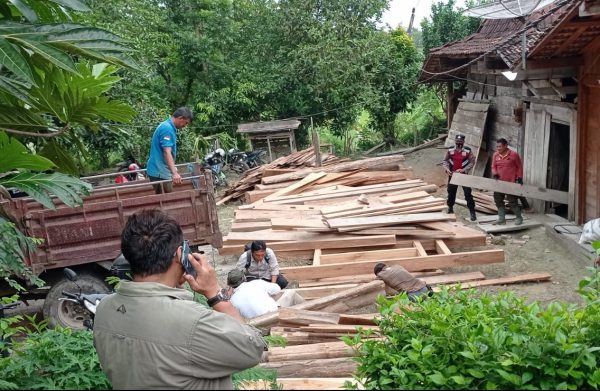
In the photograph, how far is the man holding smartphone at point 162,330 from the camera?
213 centimetres

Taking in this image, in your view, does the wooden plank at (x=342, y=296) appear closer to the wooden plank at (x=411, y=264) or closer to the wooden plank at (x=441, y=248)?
the wooden plank at (x=411, y=264)

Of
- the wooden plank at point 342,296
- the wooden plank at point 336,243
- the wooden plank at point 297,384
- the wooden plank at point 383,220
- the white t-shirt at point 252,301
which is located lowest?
the wooden plank at point 336,243

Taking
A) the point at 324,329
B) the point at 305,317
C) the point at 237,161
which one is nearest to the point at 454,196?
the point at 305,317

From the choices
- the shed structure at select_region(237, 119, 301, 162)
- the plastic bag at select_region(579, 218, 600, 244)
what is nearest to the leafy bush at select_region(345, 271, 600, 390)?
the plastic bag at select_region(579, 218, 600, 244)

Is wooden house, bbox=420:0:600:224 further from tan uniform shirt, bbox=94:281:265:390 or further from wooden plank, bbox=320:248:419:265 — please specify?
tan uniform shirt, bbox=94:281:265:390

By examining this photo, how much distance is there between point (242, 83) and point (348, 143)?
5.01 metres

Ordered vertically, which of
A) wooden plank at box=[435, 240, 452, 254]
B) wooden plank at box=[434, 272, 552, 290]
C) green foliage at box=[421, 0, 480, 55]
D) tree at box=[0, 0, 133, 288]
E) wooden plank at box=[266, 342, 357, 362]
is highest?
green foliage at box=[421, 0, 480, 55]

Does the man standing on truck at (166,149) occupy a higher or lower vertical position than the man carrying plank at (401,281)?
higher

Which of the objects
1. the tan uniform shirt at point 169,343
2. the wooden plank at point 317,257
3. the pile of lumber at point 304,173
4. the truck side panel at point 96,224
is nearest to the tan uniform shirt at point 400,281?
the wooden plank at point 317,257

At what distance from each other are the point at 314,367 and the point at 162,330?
7.90 ft

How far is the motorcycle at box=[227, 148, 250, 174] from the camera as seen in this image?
19156 mm

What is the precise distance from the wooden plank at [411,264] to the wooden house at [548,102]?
264cm

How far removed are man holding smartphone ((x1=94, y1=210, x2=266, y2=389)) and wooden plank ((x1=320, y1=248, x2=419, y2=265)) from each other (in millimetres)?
6740

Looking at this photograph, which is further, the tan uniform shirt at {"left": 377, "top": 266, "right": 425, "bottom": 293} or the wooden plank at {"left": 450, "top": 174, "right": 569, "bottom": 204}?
the wooden plank at {"left": 450, "top": 174, "right": 569, "bottom": 204}
